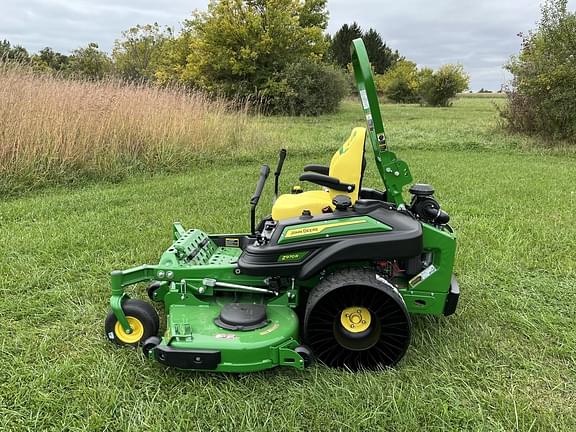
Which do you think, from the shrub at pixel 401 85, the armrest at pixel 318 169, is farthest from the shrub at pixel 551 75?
the shrub at pixel 401 85

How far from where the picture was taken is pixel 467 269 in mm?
4445

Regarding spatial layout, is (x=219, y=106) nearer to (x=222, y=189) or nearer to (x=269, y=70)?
(x=222, y=189)

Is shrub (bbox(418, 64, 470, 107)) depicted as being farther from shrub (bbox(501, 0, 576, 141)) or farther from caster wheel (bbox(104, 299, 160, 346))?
caster wheel (bbox(104, 299, 160, 346))

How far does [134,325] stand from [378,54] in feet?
183

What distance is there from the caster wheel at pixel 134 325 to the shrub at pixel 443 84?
35895 millimetres

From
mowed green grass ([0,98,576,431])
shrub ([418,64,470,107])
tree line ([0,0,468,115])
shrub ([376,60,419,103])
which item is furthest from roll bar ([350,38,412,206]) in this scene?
shrub ([376,60,419,103])

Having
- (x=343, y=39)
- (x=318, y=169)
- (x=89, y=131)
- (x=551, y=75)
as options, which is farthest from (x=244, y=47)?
(x=343, y=39)

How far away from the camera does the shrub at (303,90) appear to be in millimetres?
23531

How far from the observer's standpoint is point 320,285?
2885 millimetres

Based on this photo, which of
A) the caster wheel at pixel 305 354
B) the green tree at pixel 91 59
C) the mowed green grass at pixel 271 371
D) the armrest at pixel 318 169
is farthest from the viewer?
the green tree at pixel 91 59

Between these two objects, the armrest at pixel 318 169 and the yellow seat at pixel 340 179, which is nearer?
the yellow seat at pixel 340 179

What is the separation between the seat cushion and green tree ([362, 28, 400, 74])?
175ft

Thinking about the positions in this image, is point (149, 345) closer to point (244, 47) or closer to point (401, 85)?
point (244, 47)

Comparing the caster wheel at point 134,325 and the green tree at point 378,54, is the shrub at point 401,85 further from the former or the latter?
the caster wheel at point 134,325
